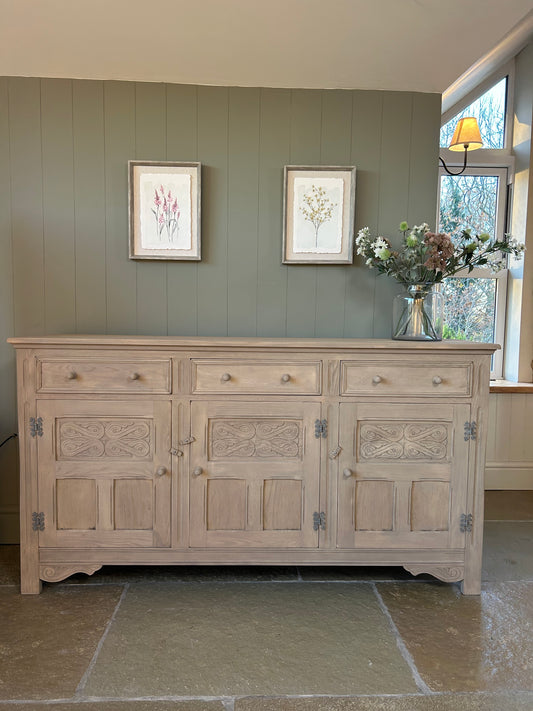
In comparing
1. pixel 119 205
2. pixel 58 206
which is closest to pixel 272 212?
pixel 119 205

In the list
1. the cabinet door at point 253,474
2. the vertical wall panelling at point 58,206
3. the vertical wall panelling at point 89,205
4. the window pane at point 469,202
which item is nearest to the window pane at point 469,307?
the window pane at point 469,202

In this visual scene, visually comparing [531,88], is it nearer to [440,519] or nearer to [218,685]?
[440,519]

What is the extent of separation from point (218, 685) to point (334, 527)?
78 cm

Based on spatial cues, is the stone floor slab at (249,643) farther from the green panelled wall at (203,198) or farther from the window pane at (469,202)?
the window pane at (469,202)

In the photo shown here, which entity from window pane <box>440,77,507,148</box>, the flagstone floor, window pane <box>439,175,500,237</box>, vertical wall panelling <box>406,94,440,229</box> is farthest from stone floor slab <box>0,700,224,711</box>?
window pane <box>440,77,507,148</box>

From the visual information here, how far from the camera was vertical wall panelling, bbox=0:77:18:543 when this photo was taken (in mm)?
2490

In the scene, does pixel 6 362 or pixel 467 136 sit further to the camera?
pixel 467 136

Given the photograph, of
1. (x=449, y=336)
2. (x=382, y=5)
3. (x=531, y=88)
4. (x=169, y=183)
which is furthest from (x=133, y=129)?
(x=531, y=88)

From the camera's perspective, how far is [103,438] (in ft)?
6.86

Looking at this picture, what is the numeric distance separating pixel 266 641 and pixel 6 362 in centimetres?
186

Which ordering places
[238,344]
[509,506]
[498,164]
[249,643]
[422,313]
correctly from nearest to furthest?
1. [249,643]
2. [238,344]
3. [422,313]
4. [509,506]
5. [498,164]

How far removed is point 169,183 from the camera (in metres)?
2.49

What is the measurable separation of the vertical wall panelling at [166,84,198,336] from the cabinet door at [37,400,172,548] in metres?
0.62

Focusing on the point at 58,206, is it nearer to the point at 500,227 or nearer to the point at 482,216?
the point at 482,216
